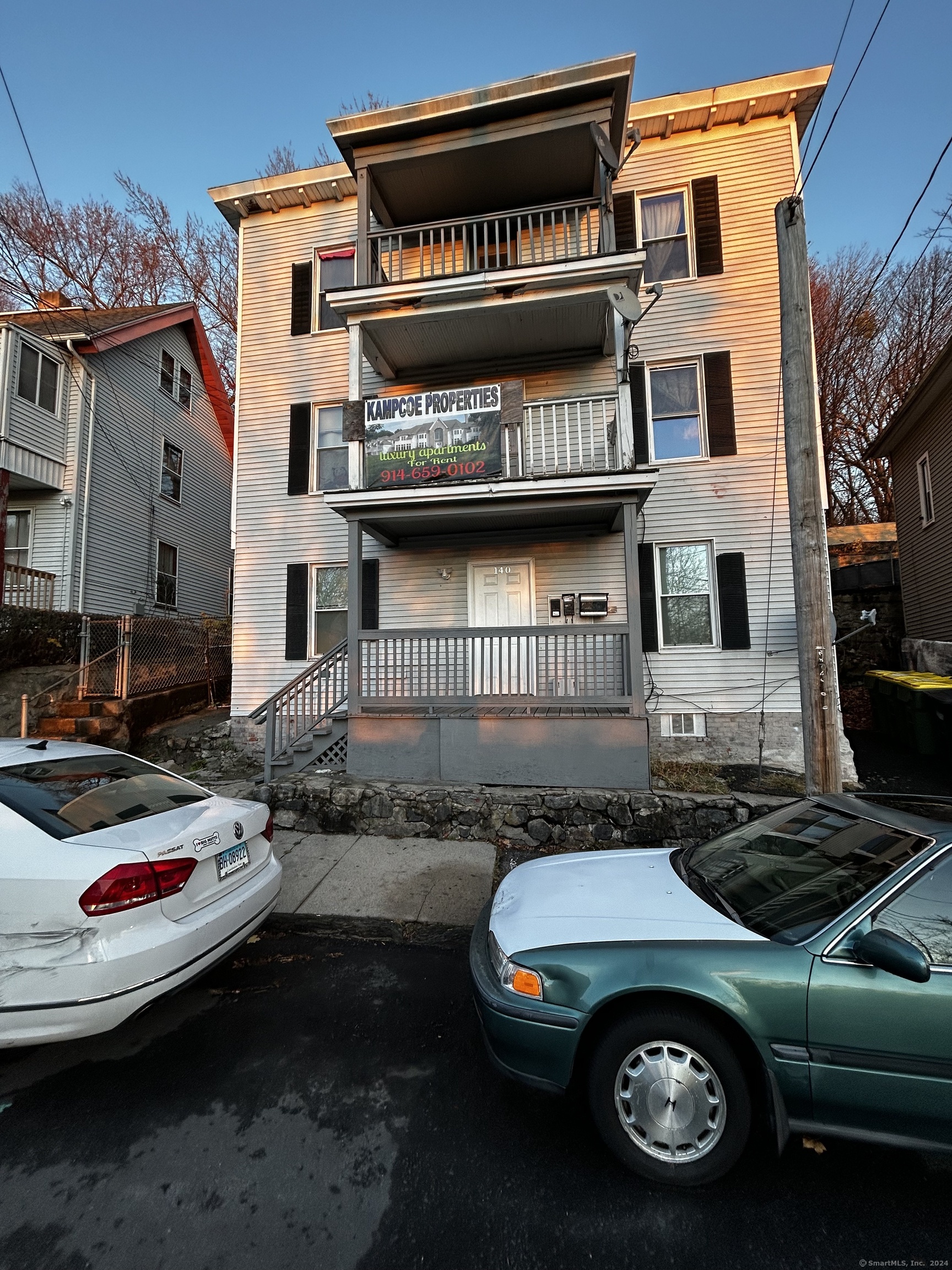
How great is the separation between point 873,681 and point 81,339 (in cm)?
1926

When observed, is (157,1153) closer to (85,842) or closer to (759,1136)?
(85,842)

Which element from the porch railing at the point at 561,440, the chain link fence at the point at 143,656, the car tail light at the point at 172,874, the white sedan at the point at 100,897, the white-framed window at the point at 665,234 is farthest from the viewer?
the chain link fence at the point at 143,656

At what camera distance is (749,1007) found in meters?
2.20

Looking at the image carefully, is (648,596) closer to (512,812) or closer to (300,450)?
(512,812)

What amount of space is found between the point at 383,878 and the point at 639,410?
8.29 meters

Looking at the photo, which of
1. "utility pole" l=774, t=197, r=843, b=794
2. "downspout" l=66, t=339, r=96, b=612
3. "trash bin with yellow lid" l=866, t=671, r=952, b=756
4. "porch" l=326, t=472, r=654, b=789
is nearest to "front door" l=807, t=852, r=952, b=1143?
"utility pole" l=774, t=197, r=843, b=794

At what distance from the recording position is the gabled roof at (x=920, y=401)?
11461 millimetres

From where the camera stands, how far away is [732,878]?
2914 mm

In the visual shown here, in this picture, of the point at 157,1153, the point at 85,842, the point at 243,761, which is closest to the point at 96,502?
the point at 243,761

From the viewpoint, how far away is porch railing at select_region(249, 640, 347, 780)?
24.9ft

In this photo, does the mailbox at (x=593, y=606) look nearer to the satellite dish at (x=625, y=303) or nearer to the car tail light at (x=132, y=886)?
the satellite dish at (x=625, y=303)

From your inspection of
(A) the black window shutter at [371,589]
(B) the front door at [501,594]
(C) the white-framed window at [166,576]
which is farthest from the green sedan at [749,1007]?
(C) the white-framed window at [166,576]

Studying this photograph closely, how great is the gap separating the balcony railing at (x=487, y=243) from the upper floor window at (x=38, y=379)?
8666 millimetres

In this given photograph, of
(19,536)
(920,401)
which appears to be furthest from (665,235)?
(19,536)
